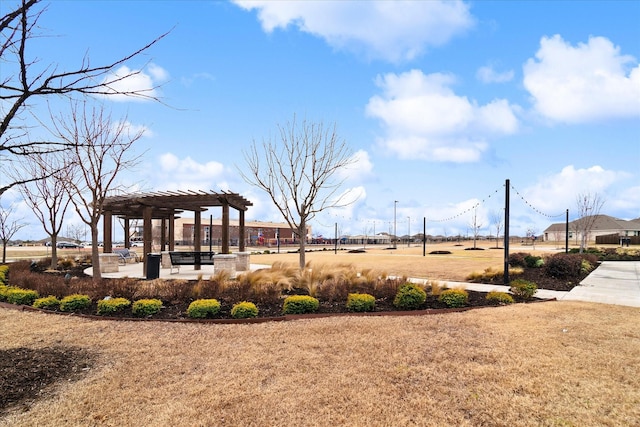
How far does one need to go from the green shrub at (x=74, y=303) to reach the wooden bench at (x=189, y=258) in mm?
6400

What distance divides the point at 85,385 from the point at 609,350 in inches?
274

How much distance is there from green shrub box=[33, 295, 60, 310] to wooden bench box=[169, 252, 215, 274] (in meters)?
6.08

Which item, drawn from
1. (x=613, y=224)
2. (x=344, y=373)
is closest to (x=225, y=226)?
(x=344, y=373)

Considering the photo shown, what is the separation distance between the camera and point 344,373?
473 cm

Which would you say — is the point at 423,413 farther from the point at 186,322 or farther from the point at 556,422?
the point at 186,322

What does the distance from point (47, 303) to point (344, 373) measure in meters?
7.36

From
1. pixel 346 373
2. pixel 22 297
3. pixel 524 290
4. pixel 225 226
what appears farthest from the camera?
pixel 225 226

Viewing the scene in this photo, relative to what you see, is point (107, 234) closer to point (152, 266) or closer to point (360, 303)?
point (152, 266)

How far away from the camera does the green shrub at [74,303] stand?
8367mm

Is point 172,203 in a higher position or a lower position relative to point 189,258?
higher

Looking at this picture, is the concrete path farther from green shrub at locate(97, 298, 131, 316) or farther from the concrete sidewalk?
green shrub at locate(97, 298, 131, 316)

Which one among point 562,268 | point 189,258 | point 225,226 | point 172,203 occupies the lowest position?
point 562,268

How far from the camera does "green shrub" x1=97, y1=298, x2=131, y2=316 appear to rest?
8.00m

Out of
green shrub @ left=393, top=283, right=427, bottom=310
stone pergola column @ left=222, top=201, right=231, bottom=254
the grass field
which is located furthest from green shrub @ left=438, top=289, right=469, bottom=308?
stone pergola column @ left=222, top=201, right=231, bottom=254
